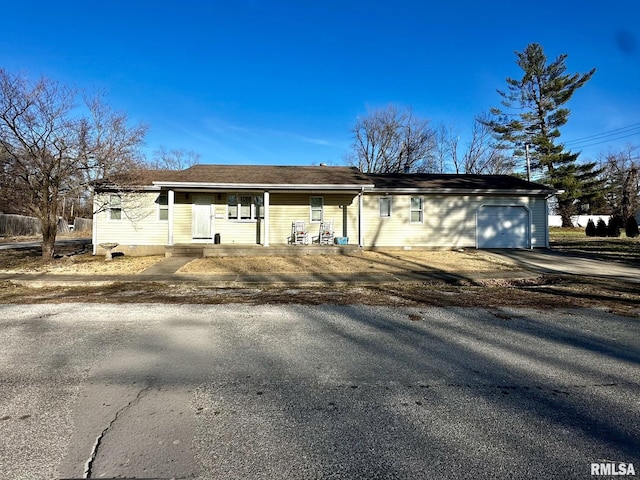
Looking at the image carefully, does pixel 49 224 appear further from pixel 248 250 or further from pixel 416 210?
pixel 416 210

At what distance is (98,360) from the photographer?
389 cm

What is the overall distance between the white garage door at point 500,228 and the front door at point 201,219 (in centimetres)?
1203

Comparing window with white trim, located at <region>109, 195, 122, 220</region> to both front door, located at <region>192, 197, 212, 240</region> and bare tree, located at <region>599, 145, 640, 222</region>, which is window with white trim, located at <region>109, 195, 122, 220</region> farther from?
bare tree, located at <region>599, 145, 640, 222</region>

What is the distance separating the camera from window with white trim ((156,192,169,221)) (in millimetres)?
15651

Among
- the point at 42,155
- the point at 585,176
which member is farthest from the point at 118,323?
the point at 585,176

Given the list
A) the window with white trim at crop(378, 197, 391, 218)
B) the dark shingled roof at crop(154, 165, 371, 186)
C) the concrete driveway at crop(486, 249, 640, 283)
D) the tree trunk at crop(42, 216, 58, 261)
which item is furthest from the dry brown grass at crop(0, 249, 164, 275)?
the concrete driveway at crop(486, 249, 640, 283)

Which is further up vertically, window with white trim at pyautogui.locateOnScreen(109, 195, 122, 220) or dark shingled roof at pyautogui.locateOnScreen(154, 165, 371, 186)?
Answer: dark shingled roof at pyautogui.locateOnScreen(154, 165, 371, 186)

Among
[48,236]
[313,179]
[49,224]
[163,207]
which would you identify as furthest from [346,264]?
[48,236]

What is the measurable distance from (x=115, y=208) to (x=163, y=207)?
6.19 ft

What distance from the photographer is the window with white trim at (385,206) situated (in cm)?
1667

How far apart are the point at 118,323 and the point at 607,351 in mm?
6319

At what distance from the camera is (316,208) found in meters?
16.4

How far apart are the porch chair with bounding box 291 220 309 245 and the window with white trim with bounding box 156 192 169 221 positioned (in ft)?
17.5

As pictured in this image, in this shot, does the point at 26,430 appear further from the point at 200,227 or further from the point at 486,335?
the point at 200,227
